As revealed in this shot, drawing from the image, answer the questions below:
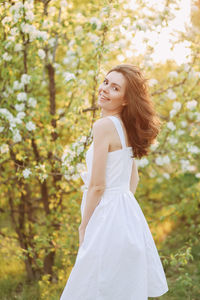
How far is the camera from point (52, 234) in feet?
12.9

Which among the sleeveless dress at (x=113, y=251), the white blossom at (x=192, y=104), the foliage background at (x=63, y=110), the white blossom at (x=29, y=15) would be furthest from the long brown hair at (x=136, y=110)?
the white blossom at (x=192, y=104)

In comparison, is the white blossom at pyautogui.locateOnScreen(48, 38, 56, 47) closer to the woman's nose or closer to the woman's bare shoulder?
the woman's nose

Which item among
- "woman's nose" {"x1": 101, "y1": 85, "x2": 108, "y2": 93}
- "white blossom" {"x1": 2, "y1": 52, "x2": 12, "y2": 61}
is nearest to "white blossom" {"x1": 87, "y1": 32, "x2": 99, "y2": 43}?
"white blossom" {"x1": 2, "y1": 52, "x2": 12, "y2": 61}

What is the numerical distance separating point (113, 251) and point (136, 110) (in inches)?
34.2

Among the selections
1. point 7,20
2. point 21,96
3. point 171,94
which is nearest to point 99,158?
point 21,96

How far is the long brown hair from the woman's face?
0.09 ft

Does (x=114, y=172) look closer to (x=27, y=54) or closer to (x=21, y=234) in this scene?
(x=27, y=54)

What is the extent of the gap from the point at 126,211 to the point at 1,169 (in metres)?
2.42

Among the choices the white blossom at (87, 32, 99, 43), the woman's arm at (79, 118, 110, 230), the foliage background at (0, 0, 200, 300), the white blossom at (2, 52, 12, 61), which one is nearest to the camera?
Answer: the woman's arm at (79, 118, 110, 230)

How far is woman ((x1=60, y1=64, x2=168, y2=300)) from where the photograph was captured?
206 centimetres

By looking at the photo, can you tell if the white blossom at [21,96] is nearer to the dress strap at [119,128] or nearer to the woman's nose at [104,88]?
the woman's nose at [104,88]

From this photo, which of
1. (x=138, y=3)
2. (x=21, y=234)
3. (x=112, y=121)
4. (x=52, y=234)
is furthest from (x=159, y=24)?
(x=21, y=234)

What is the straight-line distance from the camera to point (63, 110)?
410cm

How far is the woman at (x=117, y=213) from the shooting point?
81.2 inches
